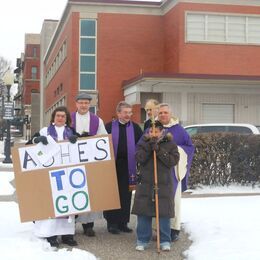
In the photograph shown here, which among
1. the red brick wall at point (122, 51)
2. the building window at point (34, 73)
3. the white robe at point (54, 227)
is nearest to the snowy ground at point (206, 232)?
the white robe at point (54, 227)

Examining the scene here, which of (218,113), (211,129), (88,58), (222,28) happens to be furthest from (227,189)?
(88,58)

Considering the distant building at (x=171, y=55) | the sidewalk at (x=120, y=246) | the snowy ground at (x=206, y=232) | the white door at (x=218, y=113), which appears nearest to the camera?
the snowy ground at (x=206, y=232)

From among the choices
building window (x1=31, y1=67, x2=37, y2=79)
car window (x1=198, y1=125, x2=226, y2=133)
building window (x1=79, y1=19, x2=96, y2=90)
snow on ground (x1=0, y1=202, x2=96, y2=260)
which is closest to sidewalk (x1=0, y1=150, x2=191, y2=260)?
snow on ground (x1=0, y1=202, x2=96, y2=260)

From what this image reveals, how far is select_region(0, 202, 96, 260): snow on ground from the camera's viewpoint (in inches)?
243

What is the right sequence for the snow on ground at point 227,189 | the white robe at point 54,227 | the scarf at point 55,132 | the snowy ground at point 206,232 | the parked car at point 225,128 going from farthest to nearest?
the parked car at point 225,128 → the snow on ground at point 227,189 → the scarf at point 55,132 → the white robe at point 54,227 → the snowy ground at point 206,232

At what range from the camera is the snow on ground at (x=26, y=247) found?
20.2ft

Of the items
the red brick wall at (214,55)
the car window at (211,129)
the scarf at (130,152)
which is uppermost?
the red brick wall at (214,55)

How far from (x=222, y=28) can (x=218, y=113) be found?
561 centimetres

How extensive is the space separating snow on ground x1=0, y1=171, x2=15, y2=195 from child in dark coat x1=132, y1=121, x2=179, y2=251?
613cm

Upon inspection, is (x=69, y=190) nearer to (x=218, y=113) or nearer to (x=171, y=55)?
(x=218, y=113)

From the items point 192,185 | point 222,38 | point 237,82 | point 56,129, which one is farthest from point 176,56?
point 56,129

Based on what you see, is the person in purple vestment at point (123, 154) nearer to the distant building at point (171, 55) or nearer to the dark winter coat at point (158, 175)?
the dark winter coat at point (158, 175)

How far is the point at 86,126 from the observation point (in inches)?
305

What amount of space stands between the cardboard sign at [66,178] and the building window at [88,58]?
1069 inches
